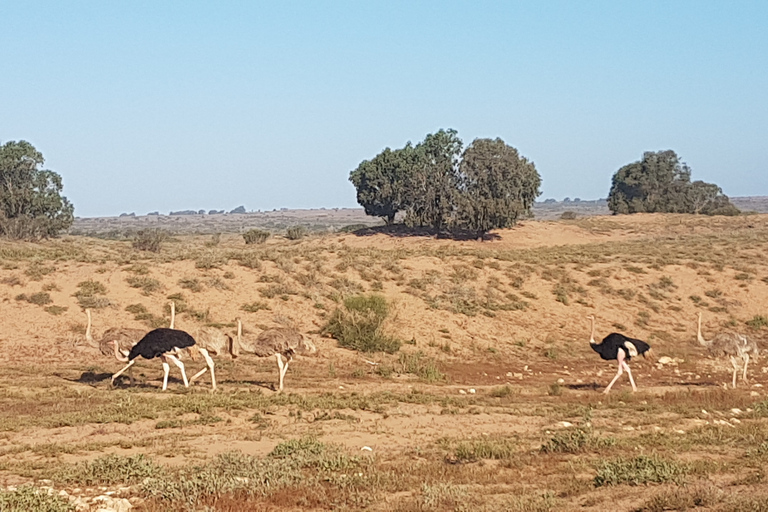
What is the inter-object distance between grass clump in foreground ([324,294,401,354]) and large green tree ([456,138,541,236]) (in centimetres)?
3118

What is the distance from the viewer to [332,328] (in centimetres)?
2269

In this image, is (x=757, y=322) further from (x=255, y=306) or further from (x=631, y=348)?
(x=255, y=306)

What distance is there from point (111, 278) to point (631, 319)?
17622mm

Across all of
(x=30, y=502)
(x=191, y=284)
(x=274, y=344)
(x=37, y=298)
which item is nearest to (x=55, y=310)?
(x=37, y=298)

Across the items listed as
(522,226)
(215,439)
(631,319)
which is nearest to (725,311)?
(631,319)

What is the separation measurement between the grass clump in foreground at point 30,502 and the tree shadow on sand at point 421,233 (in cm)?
4976

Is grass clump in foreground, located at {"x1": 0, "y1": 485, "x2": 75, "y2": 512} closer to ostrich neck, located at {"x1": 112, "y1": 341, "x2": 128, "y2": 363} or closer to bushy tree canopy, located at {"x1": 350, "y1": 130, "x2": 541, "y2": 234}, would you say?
ostrich neck, located at {"x1": 112, "y1": 341, "x2": 128, "y2": 363}

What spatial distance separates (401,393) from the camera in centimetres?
1581

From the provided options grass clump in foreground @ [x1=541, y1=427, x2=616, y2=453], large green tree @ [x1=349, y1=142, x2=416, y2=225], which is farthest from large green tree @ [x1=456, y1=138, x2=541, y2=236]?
grass clump in foreground @ [x1=541, y1=427, x2=616, y2=453]

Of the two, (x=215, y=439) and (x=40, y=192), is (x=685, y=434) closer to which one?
(x=215, y=439)

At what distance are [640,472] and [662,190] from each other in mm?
77679

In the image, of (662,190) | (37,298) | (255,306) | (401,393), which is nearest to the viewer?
(401,393)

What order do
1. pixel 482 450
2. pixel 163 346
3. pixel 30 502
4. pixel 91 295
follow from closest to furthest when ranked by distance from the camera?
pixel 30 502, pixel 482 450, pixel 163 346, pixel 91 295

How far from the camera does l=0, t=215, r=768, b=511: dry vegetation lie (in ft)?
27.5
